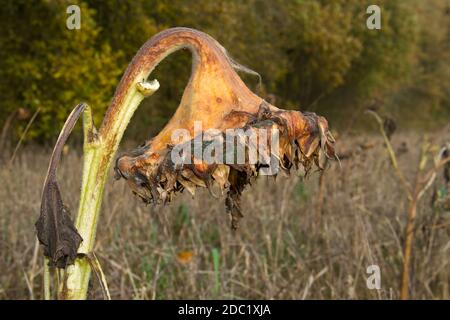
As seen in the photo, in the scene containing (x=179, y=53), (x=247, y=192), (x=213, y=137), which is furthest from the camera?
(x=179, y=53)

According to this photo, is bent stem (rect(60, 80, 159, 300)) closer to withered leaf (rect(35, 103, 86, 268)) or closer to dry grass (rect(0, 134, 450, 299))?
withered leaf (rect(35, 103, 86, 268))

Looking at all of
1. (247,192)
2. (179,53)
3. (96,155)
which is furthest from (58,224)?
(179,53)

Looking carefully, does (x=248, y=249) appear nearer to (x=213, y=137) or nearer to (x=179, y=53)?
(x=213, y=137)

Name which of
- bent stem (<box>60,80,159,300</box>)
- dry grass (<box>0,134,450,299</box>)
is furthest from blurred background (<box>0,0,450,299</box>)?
bent stem (<box>60,80,159,300</box>)

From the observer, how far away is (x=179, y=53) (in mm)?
6512

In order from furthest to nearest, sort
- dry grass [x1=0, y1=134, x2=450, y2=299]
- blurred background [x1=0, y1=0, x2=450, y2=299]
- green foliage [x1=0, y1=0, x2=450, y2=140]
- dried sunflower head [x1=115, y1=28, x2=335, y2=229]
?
green foliage [x1=0, y1=0, x2=450, y2=140] < blurred background [x1=0, y1=0, x2=450, y2=299] < dry grass [x1=0, y1=134, x2=450, y2=299] < dried sunflower head [x1=115, y1=28, x2=335, y2=229]

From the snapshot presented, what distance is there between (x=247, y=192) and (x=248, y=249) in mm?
784

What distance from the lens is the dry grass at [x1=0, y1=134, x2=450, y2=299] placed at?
215cm

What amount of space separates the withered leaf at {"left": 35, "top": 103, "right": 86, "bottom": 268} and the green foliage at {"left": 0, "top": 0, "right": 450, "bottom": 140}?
1885mm

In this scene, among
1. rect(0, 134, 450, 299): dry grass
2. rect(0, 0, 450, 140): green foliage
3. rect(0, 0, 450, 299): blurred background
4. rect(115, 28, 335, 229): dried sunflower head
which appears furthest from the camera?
rect(0, 0, 450, 140): green foliage

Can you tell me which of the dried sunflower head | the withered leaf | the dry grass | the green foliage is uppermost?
the green foliage
